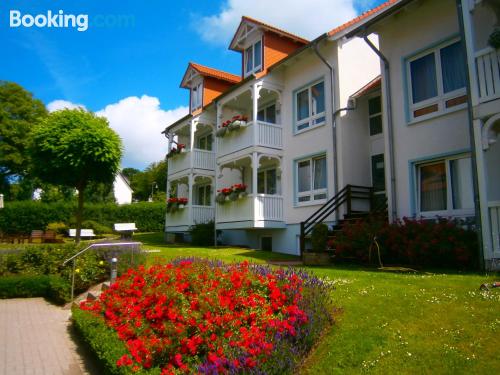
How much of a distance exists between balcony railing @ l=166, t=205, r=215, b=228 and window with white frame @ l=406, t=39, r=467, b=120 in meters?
13.3

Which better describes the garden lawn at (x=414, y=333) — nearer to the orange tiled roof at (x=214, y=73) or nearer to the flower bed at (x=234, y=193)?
the flower bed at (x=234, y=193)

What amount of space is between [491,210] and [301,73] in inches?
437

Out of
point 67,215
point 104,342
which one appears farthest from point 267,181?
point 67,215

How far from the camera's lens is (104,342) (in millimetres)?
6402

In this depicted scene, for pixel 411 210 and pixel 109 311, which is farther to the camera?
pixel 411 210

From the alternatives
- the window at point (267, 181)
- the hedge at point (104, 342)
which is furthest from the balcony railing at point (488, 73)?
the window at point (267, 181)

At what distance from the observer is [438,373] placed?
446 cm

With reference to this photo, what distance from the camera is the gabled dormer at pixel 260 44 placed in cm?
2059

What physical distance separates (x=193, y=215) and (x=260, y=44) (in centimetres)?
959

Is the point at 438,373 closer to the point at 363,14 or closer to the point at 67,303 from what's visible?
the point at 67,303

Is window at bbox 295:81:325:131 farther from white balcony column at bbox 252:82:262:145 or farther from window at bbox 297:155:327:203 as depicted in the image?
white balcony column at bbox 252:82:262:145

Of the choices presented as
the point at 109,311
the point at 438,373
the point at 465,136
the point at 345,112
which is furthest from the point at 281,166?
the point at 438,373

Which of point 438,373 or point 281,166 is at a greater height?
point 281,166

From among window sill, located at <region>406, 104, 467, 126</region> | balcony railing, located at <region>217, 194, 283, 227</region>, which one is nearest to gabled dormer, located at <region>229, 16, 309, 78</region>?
balcony railing, located at <region>217, 194, 283, 227</region>
